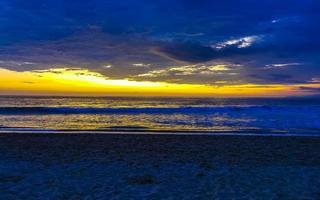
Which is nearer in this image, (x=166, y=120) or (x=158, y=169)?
(x=158, y=169)

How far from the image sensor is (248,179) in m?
8.71

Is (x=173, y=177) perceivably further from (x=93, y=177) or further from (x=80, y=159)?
(x=80, y=159)

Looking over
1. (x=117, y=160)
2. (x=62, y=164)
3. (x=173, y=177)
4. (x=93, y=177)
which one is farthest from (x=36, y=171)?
(x=173, y=177)

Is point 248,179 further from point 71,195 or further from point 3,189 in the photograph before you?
point 3,189

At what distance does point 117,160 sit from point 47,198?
453 cm

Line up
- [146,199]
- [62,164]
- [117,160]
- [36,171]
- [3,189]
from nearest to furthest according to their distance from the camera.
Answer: [146,199], [3,189], [36,171], [62,164], [117,160]

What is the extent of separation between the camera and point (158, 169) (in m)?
10.0

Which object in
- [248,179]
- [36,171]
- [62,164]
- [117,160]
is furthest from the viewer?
[117,160]

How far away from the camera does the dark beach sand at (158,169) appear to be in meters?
7.50

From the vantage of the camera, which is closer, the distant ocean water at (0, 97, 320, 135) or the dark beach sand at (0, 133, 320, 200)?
the dark beach sand at (0, 133, 320, 200)

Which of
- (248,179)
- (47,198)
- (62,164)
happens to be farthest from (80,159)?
(248,179)

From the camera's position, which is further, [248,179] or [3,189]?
[248,179]

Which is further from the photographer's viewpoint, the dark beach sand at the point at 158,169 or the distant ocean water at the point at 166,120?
the distant ocean water at the point at 166,120

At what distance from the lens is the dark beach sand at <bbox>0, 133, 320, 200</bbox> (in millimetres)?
7504
